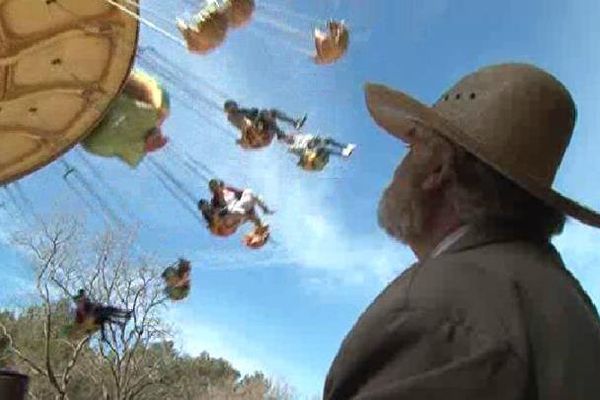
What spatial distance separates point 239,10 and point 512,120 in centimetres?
438

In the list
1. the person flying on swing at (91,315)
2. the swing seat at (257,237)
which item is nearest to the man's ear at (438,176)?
the swing seat at (257,237)

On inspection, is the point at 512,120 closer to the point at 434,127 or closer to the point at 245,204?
the point at 434,127

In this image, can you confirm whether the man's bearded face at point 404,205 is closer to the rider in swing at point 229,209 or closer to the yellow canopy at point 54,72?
the yellow canopy at point 54,72

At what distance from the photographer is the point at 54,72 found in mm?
6242

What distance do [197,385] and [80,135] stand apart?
12678mm

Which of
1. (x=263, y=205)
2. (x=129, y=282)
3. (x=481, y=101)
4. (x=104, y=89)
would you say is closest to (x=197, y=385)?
(x=129, y=282)

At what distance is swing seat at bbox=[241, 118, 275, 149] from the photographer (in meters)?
6.76

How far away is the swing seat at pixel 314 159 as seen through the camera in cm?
688

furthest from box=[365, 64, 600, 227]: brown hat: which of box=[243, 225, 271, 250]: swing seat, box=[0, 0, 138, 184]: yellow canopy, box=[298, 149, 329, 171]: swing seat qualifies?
box=[243, 225, 271, 250]: swing seat

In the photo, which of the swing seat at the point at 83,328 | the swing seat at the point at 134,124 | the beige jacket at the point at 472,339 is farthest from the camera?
the swing seat at the point at 83,328

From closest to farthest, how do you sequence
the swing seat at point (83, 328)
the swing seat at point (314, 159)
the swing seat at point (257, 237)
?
the swing seat at point (314, 159) < the swing seat at point (257, 237) < the swing seat at point (83, 328)

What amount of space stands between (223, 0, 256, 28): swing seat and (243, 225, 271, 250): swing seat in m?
1.97

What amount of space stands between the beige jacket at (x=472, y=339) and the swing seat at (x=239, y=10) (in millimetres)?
4551

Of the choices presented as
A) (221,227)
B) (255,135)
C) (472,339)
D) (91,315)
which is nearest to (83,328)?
(91,315)
